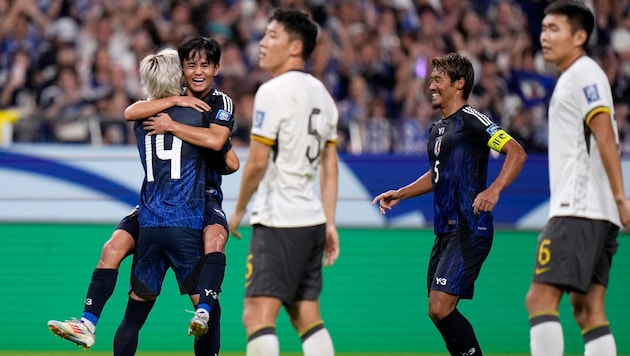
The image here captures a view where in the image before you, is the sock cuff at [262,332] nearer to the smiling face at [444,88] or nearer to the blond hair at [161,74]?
the blond hair at [161,74]

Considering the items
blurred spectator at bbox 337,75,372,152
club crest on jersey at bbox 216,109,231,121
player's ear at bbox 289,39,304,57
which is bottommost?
club crest on jersey at bbox 216,109,231,121

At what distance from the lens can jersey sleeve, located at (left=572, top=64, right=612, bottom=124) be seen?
616 centimetres

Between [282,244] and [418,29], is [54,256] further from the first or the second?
[418,29]

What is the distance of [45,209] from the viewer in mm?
10977

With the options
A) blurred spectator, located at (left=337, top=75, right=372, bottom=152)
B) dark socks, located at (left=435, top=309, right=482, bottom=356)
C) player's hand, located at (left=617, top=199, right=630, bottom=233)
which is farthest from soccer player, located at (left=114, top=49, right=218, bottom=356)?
blurred spectator, located at (left=337, top=75, right=372, bottom=152)

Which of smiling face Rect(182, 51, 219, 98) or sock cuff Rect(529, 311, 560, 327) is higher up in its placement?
smiling face Rect(182, 51, 219, 98)

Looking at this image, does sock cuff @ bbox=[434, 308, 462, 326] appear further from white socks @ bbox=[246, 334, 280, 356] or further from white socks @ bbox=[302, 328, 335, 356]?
white socks @ bbox=[246, 334, 280, 356]

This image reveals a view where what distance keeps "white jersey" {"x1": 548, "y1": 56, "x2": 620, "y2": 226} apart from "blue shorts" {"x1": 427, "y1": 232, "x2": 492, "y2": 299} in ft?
4.57

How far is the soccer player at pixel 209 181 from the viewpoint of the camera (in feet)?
24.4

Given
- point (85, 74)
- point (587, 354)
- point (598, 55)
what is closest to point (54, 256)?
point (85, 74)

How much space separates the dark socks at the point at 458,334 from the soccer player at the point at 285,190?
1.56m

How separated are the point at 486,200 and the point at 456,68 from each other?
1033 millimetres

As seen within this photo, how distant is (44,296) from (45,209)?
2.92ft

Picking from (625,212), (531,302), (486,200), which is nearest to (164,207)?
(486,200)
